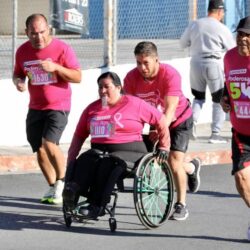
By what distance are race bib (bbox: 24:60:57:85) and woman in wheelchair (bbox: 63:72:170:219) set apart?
1101 millimetres

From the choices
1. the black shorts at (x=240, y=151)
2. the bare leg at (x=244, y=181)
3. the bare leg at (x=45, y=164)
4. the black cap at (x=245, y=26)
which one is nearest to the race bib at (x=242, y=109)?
the black shorts at (x=240, y=151)

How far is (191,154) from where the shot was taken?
12602mm

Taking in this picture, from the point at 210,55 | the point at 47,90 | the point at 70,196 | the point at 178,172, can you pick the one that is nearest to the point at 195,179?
the point at 178,172

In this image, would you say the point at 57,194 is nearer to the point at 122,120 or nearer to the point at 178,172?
the point at 178,172

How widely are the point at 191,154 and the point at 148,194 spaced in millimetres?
4177

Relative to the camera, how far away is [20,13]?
16625 millimetres

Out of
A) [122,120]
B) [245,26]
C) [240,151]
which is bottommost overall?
[240,151]

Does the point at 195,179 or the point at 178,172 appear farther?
the point at 195,179

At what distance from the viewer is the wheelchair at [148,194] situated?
8.22 metres

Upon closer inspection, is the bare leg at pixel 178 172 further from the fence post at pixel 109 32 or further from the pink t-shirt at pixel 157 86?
the fence post at pixel 109 32

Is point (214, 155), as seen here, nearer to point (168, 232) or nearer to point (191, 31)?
point (191, 31)

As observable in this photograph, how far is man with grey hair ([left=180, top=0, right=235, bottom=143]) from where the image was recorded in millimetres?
13375

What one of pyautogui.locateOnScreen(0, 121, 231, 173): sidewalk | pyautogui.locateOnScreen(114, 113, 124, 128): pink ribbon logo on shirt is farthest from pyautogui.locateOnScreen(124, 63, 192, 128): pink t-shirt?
pyautogui.locateOnScreen(0, 121, 231, 173): sidewalk

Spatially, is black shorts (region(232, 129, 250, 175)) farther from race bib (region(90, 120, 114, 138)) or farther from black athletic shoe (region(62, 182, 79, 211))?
black athletic shoe (region(62, 182, 79, 211))
